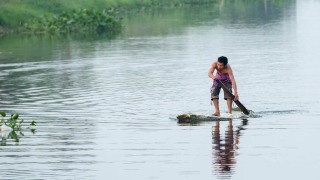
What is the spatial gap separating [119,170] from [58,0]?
4521 cm

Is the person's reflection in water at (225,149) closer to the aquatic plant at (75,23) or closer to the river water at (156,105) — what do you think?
the river water at (156,105)

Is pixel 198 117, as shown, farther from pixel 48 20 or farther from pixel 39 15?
pixel 39 15

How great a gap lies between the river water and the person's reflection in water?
0.05 feet

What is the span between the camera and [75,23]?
51781 millimetres

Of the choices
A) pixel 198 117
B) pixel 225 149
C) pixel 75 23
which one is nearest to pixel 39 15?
pixel 75 23

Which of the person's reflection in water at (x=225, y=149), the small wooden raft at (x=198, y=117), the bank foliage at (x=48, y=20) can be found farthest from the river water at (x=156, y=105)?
the bank foliage at (x=48, y=20)

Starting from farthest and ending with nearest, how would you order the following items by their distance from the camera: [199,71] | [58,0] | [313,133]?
[58,0]
[199,71]
[313,133]

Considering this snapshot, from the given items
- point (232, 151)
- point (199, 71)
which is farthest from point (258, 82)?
point (232, 151)

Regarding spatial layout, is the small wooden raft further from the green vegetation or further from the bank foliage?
the bank foliage

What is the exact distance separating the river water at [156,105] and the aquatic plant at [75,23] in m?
2.44

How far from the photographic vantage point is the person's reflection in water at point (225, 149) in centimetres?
1571

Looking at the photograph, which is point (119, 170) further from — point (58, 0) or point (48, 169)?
point (58, 0)

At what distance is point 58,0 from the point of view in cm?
6031

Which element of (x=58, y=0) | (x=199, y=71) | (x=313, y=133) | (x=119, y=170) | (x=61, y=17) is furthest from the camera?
(x=58, y=0)
